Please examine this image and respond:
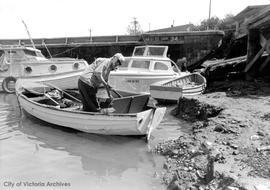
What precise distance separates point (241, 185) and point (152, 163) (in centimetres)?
240

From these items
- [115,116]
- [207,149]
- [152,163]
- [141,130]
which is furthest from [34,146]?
[207,149]

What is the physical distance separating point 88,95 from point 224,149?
3951 mm

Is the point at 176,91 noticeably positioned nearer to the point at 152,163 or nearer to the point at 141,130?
the point at 141,130

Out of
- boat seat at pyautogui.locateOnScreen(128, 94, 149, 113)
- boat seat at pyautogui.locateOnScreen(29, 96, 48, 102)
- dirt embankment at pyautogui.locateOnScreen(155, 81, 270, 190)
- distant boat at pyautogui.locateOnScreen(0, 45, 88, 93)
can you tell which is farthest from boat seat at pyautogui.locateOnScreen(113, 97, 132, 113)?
distant boat at pyautogui.locateOnScreen(0, 45, 88, 93)

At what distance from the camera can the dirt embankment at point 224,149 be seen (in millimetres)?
4465

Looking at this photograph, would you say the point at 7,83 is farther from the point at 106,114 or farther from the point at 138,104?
the point at 106,114

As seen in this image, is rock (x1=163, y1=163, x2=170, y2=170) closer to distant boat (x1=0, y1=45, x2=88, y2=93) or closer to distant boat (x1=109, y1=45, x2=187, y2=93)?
distant boat (x1=109, y1=45, x2=187, y2=93)

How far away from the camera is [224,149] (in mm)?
Result: 5684

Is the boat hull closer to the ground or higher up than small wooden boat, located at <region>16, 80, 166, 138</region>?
higher up

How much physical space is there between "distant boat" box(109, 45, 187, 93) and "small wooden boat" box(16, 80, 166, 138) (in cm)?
314

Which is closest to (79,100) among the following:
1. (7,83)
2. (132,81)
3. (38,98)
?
(38,98)

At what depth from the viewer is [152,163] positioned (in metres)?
6.19

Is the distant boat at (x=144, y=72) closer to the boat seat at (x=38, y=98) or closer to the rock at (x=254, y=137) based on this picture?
the boat seat at (x=38, y=98)

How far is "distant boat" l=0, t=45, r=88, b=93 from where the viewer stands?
17109 millimetres
